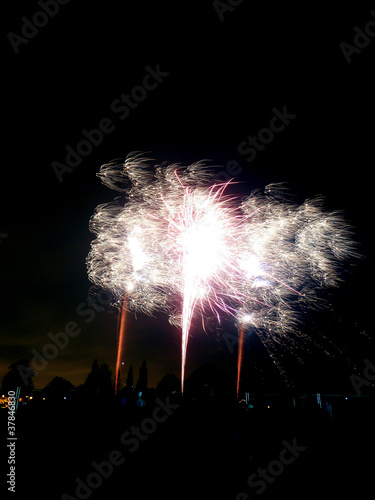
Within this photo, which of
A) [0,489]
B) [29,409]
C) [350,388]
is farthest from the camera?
[350,388]

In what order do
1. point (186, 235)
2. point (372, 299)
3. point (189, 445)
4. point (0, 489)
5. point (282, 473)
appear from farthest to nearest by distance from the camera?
point (372, 299)
point (186, 235)
point (189, 445)
point (282, 473)
point (0, 489)

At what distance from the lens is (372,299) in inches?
1319

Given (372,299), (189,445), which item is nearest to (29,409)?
(189,445)

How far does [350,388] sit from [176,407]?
43730mm

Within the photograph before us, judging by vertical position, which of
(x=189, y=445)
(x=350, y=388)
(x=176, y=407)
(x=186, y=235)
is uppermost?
(x=186, y=235)

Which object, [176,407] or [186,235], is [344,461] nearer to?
[176,407]

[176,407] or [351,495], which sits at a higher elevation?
[176,407]

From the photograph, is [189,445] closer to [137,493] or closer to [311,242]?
[137,493]

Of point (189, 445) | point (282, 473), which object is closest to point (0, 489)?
point (189, 445)

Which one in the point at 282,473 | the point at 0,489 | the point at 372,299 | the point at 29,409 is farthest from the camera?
the point at 372,299

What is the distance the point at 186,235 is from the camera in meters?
13.3

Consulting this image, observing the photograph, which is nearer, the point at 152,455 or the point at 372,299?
the point at 152,455

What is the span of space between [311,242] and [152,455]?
395 inches

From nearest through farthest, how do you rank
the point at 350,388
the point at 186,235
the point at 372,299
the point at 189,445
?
the point at 189,445 < the point at 186,235 < the point at 372,299 < the point at 350,388
